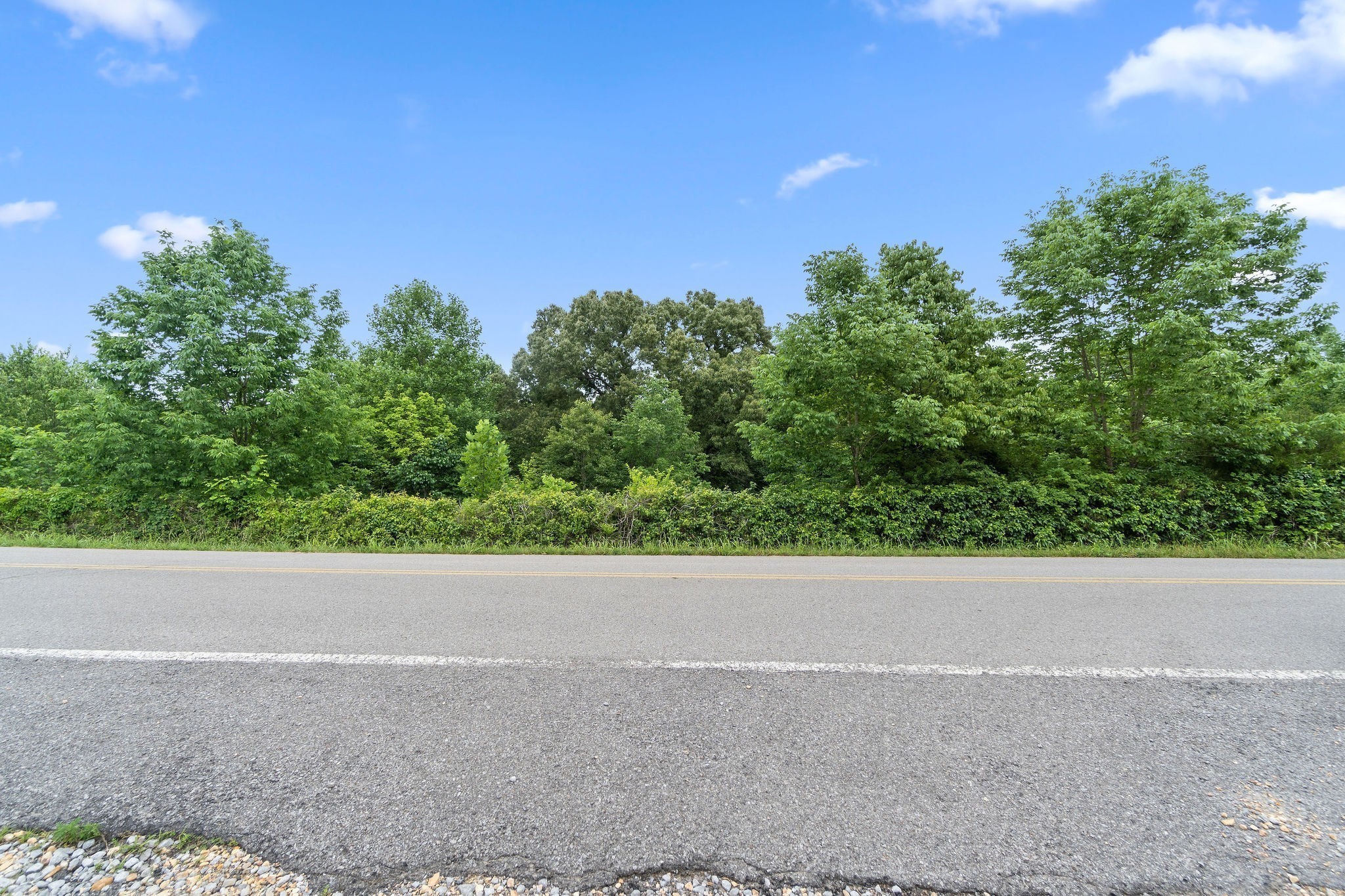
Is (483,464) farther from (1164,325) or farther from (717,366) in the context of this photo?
(1164,325)

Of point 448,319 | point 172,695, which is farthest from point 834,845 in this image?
point 448,319

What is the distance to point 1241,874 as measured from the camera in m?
1.87

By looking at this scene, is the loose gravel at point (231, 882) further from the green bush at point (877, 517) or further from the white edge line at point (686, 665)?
the green bush at point (877, 517)

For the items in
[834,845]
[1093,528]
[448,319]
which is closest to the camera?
[834,845]

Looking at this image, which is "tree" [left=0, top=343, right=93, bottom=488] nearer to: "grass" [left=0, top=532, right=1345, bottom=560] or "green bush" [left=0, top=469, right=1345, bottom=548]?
"grass" [left=0, top=532, right=1345, bottom=560]

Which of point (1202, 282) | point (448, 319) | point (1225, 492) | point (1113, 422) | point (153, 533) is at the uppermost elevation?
point (448, 319)

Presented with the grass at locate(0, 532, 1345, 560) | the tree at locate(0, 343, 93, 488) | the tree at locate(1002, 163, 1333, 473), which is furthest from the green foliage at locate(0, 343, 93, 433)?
the tree at locate(1002, 163, 1333, 473)

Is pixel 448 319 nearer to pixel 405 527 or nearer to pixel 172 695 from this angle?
pixel 405 527

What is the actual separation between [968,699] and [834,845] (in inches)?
64.6

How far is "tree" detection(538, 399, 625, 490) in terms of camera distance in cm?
3077

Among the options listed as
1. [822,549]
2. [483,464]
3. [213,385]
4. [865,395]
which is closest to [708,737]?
[822,549]

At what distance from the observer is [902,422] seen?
11016mm

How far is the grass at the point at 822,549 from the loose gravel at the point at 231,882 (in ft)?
26.4

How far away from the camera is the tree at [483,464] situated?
2323 centimetres
